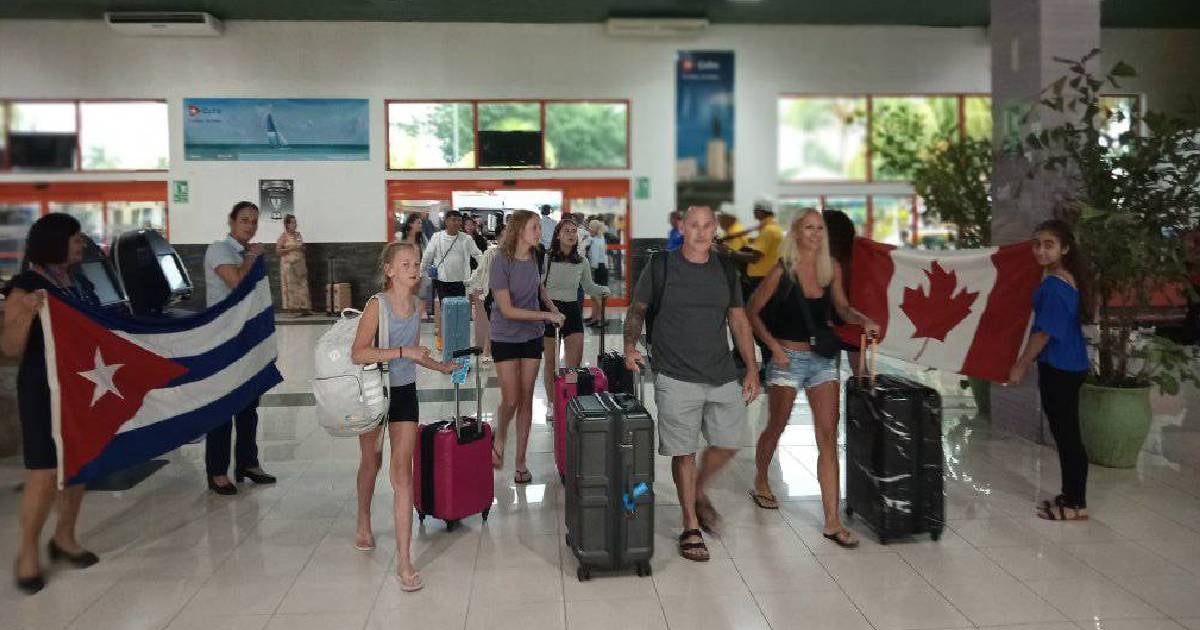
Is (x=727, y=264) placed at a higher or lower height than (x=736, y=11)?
lower

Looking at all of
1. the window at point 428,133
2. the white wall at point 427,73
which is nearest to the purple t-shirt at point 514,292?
the white wall at point 427,73

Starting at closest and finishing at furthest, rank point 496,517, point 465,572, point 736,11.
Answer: point 465,572
point 496,517
point 736,11

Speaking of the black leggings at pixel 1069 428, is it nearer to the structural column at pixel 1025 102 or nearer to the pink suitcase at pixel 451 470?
the structural column at pixel 1025 102

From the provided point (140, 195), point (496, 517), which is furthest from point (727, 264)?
point (140, 195)

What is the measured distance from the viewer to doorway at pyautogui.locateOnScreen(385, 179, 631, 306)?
15852 mm

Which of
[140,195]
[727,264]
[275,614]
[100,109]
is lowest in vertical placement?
[275,614]

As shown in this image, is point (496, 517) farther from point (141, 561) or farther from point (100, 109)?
point (100, 109)

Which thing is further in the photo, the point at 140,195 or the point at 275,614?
the point at 140,195

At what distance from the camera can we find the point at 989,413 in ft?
24.0

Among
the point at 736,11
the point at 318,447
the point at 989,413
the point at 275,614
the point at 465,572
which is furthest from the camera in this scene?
the point at 736,11

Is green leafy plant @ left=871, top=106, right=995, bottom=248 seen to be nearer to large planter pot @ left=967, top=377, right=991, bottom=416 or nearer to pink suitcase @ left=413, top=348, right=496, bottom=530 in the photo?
large planter pot @ left=967, top=377, right=991, bottom=416

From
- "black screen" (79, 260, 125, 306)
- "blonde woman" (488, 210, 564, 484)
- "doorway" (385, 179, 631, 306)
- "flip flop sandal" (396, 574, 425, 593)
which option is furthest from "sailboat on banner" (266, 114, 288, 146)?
"flip flop sandal" (396, 574, 425, 593)

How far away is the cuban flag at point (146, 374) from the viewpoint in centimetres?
416

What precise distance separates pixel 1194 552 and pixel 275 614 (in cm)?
412
